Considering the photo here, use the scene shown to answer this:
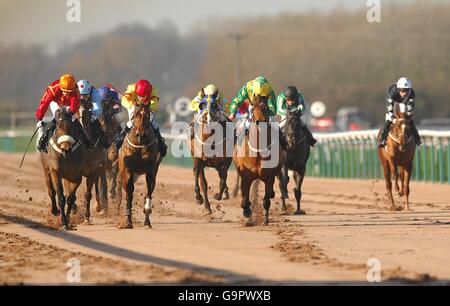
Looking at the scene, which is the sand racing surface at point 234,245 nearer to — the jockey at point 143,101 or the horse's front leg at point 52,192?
the horse's front leg at point 52,192

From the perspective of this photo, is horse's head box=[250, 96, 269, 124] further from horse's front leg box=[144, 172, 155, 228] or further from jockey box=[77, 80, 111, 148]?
jockey box=[77, 80, 111, 148]

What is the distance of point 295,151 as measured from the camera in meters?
19.6

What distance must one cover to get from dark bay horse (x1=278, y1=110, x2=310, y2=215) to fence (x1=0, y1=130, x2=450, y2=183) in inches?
262

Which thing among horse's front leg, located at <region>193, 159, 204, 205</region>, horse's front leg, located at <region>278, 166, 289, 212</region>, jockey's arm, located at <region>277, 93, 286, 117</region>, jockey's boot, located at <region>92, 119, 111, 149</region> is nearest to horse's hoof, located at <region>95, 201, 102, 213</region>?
jockey's boot, located at <region>92, 119, 111, 149</region>

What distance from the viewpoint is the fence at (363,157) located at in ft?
86.4

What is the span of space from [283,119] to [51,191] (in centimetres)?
399

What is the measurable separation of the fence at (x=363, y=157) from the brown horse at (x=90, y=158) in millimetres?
9817

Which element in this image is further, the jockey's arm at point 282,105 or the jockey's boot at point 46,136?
the jockey's arm at point 282,105

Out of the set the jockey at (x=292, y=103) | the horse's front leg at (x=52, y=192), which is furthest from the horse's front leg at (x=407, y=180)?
the horse's front leg at (x=52, y=192)

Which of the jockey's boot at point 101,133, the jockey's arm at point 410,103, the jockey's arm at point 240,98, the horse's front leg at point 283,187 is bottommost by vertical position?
the horse's front leg at point 283,187

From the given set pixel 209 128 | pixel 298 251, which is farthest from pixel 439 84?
pixel 298 251

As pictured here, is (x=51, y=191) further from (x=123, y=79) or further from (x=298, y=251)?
(x=123, y=79)

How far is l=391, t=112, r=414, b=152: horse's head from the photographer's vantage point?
1980 centimetres

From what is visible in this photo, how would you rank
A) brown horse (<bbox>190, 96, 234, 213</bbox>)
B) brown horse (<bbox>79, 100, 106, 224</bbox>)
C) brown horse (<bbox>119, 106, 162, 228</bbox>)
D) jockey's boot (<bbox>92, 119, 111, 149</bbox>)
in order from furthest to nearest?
1. brown horse (<bbox>190, 96, 234, 213</bbox>)
2. jockey's boot (<bbox>92, 119, 111, 149</bbox>)
3. brown horse (<bbox>79, 100, 106, 224</bbox>)
4. brown horse (<bbox>119, 106, 162, 228</bbox>)
